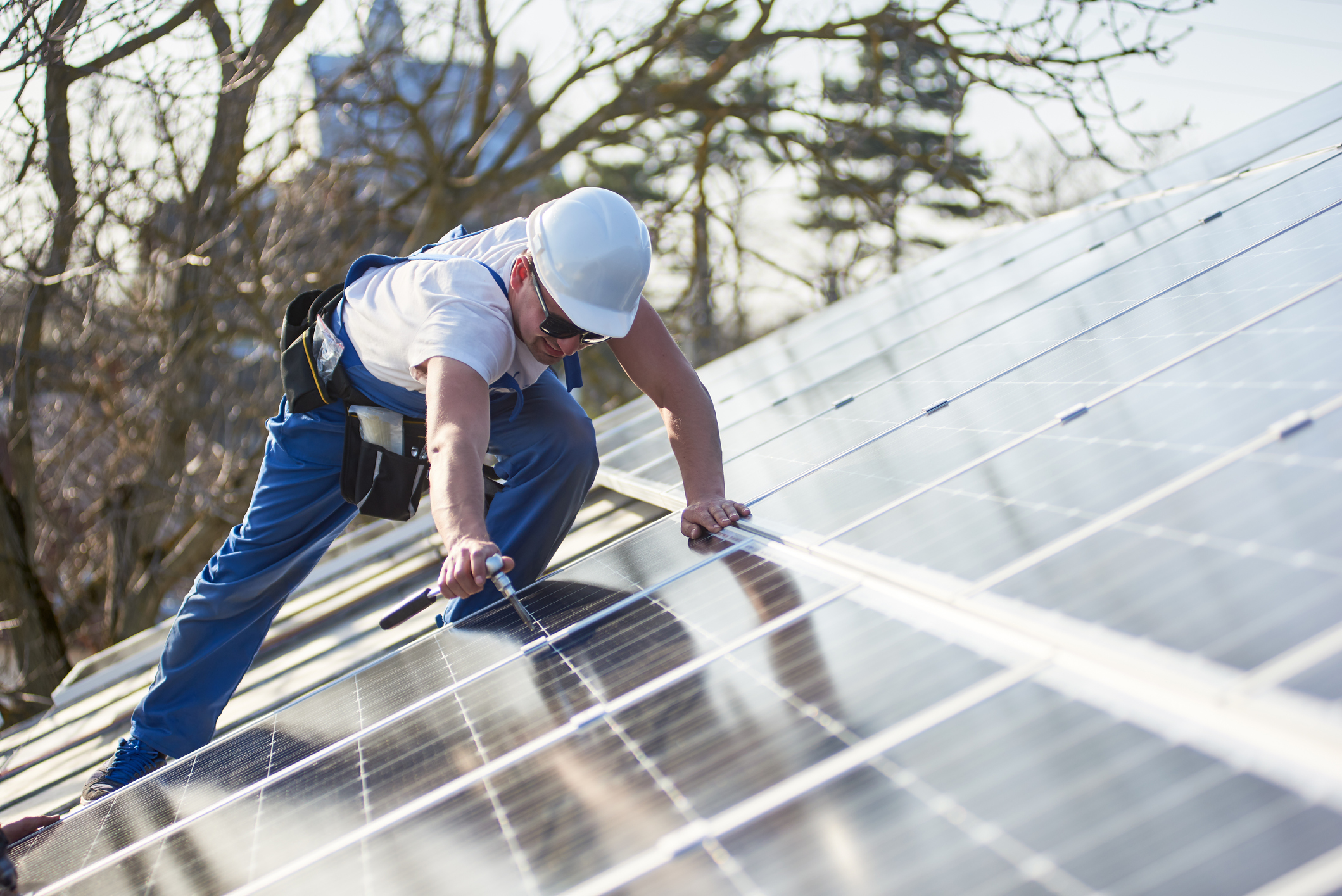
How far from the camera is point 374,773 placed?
8.50 ft

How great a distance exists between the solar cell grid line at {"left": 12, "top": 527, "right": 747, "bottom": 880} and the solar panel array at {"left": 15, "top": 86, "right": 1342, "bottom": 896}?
0.06 ft

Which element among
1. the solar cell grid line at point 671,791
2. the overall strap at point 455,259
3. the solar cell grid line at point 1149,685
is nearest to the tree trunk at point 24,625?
the overall strap at point 455,259

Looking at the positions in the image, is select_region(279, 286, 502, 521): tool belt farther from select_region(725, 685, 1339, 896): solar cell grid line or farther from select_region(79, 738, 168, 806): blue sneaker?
select_region(725, 685, 1339, 896): solar cell grid line

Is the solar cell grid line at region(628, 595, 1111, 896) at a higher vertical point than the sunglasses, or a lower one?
lower

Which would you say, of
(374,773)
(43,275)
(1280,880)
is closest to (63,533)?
(43,275)

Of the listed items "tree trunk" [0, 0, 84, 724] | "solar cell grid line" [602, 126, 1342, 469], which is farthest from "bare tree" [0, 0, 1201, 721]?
"solar cell grid line" [602, 126, 1342, 469]

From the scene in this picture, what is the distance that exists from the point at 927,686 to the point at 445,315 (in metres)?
2.17

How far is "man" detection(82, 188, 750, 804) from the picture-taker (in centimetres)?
334

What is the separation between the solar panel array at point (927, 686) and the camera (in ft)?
4.57

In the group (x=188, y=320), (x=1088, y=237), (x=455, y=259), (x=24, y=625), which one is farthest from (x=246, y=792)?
(x=188, y=320)

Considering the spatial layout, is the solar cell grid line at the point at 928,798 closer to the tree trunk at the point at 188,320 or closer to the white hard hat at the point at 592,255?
the white hard hat at the point at 592,255

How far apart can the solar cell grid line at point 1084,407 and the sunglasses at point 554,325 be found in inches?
49.0

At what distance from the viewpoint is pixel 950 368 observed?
Answer: 4.54 meters

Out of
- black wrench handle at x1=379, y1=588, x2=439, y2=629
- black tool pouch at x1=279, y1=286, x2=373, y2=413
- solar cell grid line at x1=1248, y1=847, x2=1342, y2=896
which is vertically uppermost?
black tool pouch at x1=279, y1=286, x2=373, y2=413
